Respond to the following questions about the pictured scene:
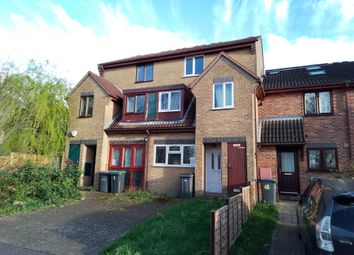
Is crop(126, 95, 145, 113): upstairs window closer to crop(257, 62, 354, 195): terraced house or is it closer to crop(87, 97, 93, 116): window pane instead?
crop(87, 97, 93, 116): window pane

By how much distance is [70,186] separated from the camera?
12492mm

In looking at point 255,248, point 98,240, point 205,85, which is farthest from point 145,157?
point 255,248

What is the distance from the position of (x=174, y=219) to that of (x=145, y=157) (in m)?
7.13

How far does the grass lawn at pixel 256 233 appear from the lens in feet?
19.6

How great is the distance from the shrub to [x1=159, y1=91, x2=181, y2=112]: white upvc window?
652cm

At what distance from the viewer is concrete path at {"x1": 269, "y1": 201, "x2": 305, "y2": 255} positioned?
19.8ft

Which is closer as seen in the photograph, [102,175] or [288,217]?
[288,217]

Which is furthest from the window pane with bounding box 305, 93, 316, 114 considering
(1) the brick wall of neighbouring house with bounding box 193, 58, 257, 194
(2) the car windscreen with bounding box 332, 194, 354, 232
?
(2) the car windscreen with bounding box 332, 194, 354, 232

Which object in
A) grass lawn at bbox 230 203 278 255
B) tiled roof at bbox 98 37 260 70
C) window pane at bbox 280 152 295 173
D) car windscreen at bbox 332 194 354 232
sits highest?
tiled roof at bbox 98 37 260 70

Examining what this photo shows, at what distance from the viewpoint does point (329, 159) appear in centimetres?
1309

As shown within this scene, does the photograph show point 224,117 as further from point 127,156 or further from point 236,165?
point 127,156

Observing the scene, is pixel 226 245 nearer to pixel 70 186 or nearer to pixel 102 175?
pixel 70 186

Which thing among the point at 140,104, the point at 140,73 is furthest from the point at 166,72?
the point at 140,104

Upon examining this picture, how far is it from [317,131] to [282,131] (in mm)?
1751
